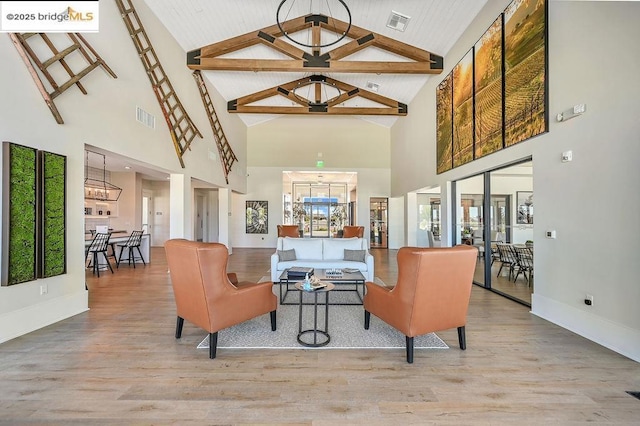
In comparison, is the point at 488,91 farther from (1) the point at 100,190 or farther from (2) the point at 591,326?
(1) the point at 100,190

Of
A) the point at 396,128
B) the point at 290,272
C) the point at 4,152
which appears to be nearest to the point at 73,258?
the point at 4,152

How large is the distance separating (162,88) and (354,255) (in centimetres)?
500

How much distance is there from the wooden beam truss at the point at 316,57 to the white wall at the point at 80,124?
29.5 inches

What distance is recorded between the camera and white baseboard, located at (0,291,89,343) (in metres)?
2.86

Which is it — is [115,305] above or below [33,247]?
below

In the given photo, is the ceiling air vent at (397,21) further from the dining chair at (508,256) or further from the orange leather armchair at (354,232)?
the orange leather armchair at (354,232)

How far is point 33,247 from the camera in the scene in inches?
121

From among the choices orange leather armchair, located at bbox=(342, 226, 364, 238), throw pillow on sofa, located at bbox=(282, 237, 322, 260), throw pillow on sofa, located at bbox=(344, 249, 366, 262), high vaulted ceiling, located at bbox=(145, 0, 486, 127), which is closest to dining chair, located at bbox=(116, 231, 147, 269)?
throw pillow on sofa, located at bbox=(282, 237, 322, 260)

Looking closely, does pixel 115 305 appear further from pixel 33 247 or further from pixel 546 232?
pixel 546 232

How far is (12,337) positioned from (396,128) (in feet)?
35.0

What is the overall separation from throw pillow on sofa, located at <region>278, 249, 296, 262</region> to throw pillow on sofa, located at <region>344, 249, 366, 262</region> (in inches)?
40.6

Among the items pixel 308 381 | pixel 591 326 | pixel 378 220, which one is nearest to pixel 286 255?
pixel 308 381

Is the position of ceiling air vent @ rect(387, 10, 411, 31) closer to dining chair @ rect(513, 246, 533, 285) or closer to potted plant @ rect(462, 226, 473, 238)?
potted plant @ rect(462, 226, 473, 238)

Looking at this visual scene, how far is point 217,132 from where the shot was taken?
8016 millimetres
